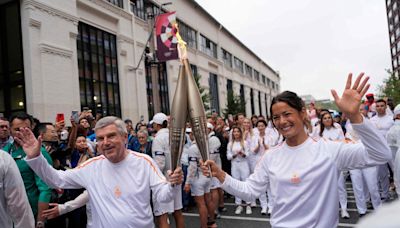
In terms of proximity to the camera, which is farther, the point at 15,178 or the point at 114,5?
the point at 114,5

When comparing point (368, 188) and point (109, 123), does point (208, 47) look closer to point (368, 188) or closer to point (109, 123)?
point (368, 188)

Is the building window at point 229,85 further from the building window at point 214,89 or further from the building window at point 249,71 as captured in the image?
the building window at point 249,71

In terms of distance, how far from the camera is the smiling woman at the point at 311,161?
232cm

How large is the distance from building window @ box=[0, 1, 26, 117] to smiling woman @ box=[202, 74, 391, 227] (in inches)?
485

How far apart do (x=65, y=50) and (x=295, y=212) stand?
13.2 m

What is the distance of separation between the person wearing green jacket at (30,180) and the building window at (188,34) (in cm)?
2305

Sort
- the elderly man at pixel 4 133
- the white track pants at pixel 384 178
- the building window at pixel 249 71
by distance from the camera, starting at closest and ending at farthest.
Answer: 1. the elderly man at pixel 4 133
2. the white track pants at pixel 384 178
3. the building window at pixel 249 71

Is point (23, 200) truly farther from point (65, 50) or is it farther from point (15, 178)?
point (65, 50)

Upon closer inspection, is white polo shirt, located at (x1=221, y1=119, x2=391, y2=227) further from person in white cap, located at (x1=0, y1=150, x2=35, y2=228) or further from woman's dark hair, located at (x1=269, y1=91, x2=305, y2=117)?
person in white cap, located at (x1=0, y1=150, x2=35, y2=228)

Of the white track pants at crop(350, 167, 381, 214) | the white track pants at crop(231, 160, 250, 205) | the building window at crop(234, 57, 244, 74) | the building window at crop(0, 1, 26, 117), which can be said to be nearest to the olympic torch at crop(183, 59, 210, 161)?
the white track pants at crop(350, 167, 381, 214)

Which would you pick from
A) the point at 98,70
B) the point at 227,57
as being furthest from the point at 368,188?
the point at 227,57

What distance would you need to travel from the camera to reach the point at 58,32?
1355 centimetres

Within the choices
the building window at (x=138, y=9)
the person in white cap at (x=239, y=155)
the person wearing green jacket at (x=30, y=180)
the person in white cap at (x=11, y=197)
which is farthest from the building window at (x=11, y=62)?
the person in white cap at (x=11, y=197)

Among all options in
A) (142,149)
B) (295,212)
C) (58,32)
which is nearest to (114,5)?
(58,32)
